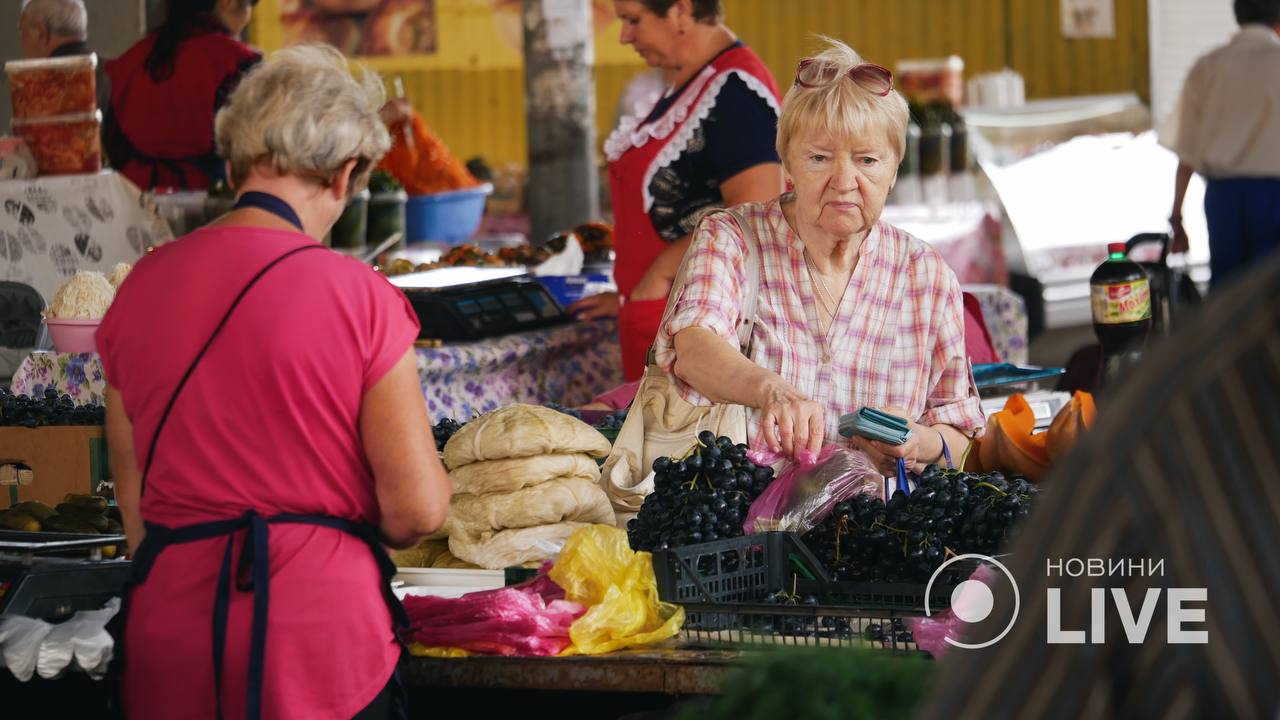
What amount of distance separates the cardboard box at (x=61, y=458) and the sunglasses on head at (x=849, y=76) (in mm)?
1692

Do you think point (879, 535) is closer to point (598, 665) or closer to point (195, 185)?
point (598, 665)

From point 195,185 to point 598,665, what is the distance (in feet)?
11.7

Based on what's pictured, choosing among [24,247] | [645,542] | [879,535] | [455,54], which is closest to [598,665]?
[645,542]

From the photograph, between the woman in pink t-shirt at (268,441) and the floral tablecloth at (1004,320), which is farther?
the floral tablecloth at (1004,320)

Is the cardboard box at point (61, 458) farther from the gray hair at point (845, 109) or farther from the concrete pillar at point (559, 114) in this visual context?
the concrete pillar at point (559, 114)

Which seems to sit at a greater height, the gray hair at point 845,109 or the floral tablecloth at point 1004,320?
the gray hair at point 845,109

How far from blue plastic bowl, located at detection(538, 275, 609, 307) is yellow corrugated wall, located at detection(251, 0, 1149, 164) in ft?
30.8

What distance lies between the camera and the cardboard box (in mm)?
3324

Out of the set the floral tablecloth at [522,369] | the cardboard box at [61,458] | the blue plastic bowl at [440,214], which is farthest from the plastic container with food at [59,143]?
the blue plastic bowl at [440,214]

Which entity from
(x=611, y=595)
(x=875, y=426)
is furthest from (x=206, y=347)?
(x=875, y=426)

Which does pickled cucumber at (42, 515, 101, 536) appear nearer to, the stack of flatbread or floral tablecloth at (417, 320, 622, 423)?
the stack of flatbread

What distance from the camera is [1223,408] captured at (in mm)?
592

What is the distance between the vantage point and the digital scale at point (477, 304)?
4.70 m

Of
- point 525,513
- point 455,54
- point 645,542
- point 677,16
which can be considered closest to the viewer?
point 645,542
